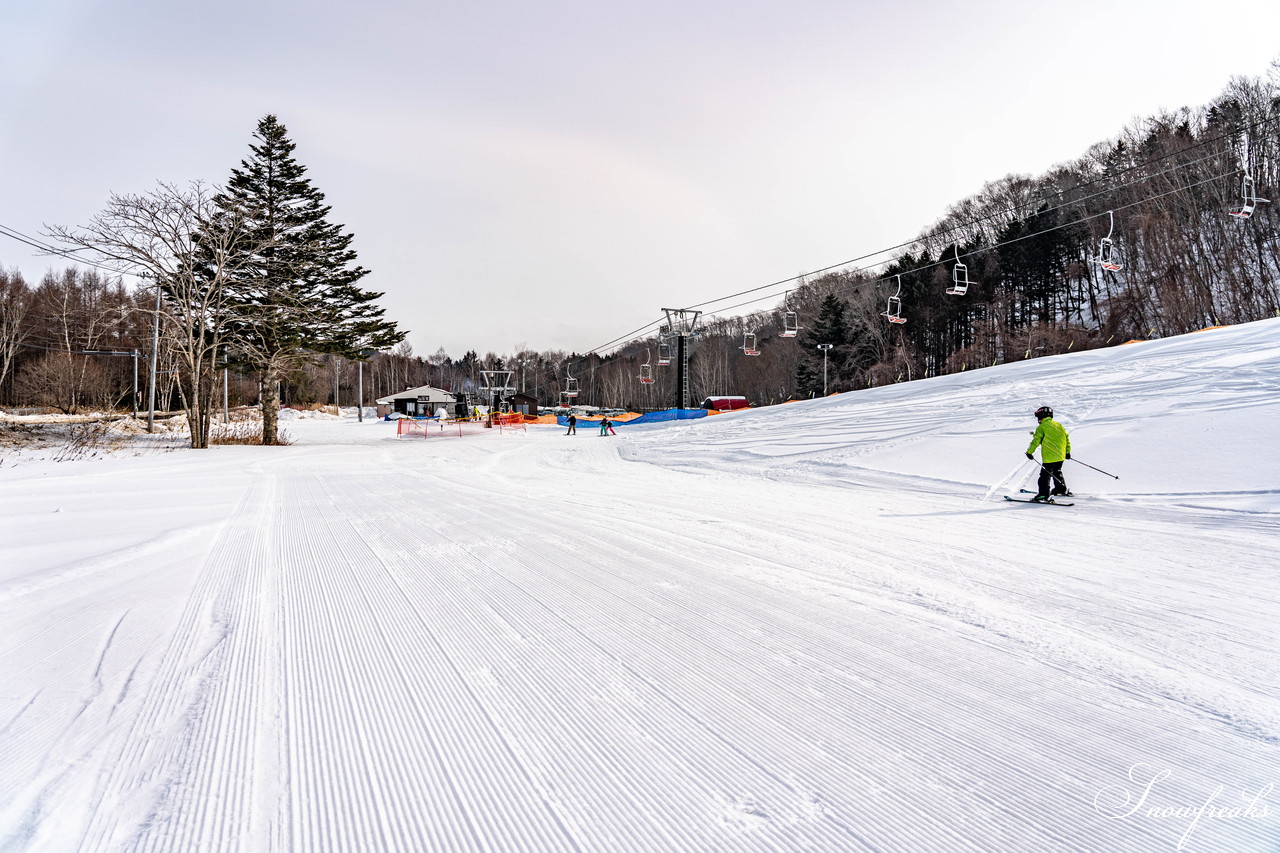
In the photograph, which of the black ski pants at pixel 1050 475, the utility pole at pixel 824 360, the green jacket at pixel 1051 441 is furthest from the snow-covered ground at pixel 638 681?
the utility pole at pixel 824 360

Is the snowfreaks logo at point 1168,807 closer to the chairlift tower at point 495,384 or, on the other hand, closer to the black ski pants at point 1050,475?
the black ski pants at point 1050,475

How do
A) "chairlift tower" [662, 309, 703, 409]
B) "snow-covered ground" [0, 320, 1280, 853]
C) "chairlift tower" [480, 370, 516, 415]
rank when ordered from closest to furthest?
1. "snow-covered ground" [0, 320, 1280, 853]
2. "chairlift tower" [662, 309, 703, 409]
3. "chairlift tower" [480, 370, 516, 415]

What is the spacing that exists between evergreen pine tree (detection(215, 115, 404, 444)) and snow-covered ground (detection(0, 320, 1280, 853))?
1908cm

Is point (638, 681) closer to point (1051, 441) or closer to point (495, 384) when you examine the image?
point (1051, 441)

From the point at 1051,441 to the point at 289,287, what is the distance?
90.3 ft

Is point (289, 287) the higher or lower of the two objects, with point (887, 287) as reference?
lower

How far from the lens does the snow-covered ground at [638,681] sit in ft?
5.83

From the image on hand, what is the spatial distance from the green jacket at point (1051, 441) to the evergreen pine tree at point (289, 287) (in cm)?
2363

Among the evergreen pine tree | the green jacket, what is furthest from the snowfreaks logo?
the evergreen pine tree

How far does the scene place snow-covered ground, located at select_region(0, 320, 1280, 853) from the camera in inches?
70.0

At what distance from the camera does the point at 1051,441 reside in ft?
27.3

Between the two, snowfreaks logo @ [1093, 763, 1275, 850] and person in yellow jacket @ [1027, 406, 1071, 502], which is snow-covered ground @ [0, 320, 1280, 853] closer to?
snowfreaks logo @ [1093, 763, 1275, 850]

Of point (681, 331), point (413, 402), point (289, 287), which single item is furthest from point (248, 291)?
point (413, 402)

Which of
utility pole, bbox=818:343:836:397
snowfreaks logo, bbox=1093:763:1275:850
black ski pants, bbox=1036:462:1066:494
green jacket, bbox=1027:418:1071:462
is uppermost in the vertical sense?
utility pole, bbox=818:343:836:397
